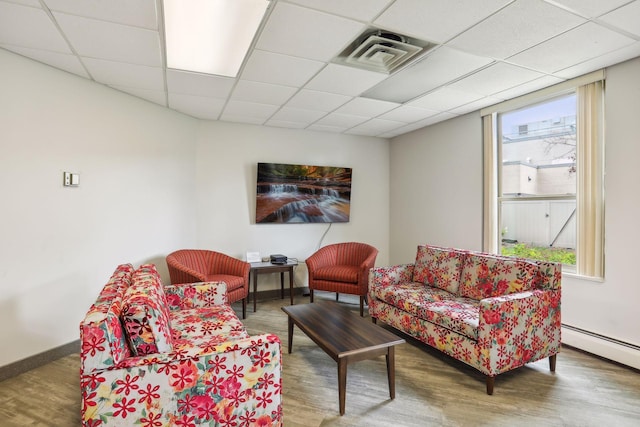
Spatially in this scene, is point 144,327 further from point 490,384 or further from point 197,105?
point 197,105

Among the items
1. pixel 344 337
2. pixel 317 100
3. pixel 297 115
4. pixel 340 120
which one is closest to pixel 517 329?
pixel 344 337

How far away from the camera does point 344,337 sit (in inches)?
93.1

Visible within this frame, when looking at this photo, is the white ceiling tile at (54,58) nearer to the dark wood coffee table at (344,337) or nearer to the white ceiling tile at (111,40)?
the white ceiling tile at (111,40)

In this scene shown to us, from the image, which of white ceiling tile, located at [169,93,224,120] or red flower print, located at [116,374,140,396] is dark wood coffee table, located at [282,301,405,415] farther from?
white ceiling tile, located at [169,93,224,120]

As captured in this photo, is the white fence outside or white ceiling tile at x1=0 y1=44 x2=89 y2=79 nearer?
white ceiling tile at x1=0 y1=44 x2=89 y2=79

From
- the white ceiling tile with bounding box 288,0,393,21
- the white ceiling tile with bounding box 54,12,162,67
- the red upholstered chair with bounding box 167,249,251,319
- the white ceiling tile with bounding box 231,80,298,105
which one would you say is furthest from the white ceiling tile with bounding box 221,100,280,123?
the white ceiling tile with bounding box 288,0,393,21

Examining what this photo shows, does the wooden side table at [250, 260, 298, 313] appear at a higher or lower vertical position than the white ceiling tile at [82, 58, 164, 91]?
lower

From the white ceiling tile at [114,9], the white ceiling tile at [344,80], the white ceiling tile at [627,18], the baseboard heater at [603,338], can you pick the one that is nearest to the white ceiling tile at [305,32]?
the white ceiling tile at [344,80]

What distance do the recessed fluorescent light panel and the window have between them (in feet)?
9.77

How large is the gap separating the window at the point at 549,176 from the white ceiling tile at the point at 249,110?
2.66 metres

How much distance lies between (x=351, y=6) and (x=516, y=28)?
1.18m

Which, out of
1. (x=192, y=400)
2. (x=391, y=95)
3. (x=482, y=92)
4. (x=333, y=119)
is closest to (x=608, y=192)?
(x=482, y=92)

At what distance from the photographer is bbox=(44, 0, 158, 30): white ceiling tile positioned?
1977mm

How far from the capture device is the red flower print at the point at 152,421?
5.16ft
